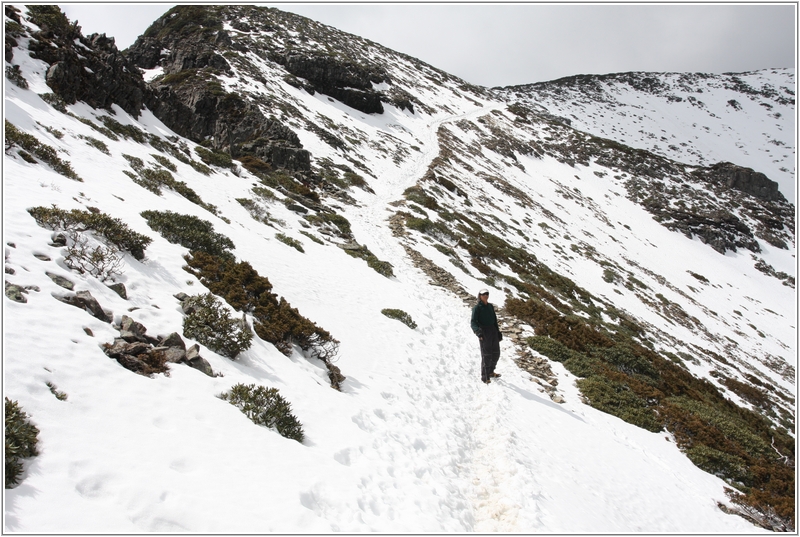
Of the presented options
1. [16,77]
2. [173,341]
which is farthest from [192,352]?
[16,77]

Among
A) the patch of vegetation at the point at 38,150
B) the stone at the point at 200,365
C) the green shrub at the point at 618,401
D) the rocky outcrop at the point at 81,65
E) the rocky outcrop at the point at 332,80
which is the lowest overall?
the stone at the point at 200,365

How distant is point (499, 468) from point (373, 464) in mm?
2722

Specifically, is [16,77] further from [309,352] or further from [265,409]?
[265,409]

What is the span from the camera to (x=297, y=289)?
461 inches

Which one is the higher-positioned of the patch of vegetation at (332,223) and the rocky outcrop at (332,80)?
the rocky outcrop at (332,80)

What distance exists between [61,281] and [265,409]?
12.5 feet

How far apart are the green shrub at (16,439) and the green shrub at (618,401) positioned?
1255cm

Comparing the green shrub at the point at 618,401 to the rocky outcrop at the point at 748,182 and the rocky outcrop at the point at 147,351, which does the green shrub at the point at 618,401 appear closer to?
the rocky outcrop at the point at 147,351

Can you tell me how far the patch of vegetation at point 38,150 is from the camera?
34.0ft

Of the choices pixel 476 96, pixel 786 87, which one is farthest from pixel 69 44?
pixel 786 87

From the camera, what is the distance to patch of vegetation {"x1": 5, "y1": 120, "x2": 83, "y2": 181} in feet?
34.0

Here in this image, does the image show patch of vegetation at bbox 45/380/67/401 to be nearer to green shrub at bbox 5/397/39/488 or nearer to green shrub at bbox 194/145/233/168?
green shrub at bbox 5/397/39/488

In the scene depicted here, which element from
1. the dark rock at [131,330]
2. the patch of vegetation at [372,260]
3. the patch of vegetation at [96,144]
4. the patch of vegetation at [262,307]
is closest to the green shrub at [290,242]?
the patch of vegetation at [372,260]

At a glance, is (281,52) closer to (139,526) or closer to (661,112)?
(139,526)
